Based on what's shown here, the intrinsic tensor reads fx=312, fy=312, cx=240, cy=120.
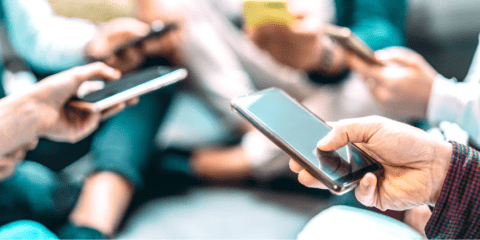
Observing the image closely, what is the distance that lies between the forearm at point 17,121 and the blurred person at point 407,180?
338 mm

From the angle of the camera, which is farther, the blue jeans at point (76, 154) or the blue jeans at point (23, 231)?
the blue jeans at point (76, 154)

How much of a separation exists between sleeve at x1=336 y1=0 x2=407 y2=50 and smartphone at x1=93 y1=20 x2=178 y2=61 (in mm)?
437

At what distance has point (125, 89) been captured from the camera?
411mm

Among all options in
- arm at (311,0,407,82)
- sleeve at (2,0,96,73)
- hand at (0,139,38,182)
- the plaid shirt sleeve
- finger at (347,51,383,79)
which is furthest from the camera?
arm at (311,0,407,82)

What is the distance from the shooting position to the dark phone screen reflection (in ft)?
1.03

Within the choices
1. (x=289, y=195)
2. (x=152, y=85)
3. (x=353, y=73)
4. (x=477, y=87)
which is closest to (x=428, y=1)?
(x=353, y=73)

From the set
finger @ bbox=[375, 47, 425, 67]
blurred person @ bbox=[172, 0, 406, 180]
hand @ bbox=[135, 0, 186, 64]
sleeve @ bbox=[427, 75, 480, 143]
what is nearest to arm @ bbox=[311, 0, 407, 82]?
blurred person @ bbox=[172, 0, 406, 180]


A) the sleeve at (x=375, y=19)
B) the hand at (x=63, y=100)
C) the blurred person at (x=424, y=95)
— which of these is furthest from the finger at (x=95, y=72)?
the sleeve at (x=375, y=19)

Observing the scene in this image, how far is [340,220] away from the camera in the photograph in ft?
1.10

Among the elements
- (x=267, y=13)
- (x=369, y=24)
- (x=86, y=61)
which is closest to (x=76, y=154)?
(x=86, y=61)

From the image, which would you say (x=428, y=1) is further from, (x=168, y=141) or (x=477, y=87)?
(x=168, y=141)

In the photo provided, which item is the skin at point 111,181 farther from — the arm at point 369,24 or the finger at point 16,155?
Result: the arm at point 369,24

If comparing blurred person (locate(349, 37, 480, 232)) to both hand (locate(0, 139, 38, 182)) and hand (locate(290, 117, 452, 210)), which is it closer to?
hand (locate(290, 117, 452, 210))

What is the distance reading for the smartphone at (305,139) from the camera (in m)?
0.30
